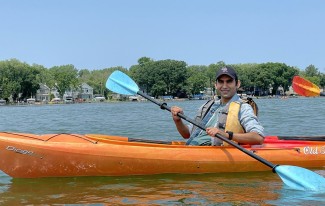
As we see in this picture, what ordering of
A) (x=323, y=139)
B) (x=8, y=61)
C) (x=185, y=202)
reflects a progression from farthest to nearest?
(x=8, y=61), (x=323, y=139), (x=185, y=202)

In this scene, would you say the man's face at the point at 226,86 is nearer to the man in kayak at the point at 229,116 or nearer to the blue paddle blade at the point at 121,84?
the man in kayak at the point at 229,116

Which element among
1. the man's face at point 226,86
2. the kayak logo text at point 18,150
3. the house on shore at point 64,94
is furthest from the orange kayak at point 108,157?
the house on shore at point 64,94

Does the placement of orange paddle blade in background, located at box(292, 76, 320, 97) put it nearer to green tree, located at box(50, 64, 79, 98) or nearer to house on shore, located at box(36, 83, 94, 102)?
green tree, located at box(50, 64, 79, 98)

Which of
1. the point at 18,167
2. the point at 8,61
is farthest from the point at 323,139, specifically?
the point at 8,61

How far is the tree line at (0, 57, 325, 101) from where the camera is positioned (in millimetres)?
69188

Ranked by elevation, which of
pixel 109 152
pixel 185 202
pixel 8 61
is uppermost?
pixel 8 61

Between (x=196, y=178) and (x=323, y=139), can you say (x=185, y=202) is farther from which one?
(x=323, y=139)

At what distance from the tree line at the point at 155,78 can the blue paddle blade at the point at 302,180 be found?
6688 cm

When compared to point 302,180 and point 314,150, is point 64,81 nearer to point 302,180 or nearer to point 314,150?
point 314,150

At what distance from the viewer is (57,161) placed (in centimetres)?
575

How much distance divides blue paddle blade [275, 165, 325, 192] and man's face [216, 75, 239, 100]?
112 centimetres

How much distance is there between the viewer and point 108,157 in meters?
5.81

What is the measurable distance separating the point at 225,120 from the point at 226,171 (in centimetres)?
83

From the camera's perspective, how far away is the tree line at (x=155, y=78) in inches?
2724
